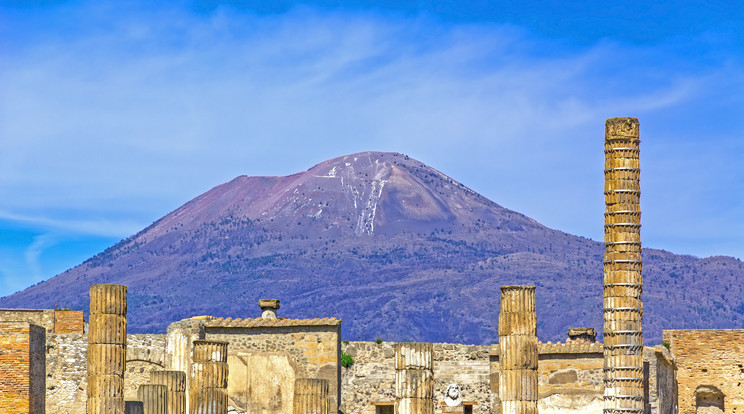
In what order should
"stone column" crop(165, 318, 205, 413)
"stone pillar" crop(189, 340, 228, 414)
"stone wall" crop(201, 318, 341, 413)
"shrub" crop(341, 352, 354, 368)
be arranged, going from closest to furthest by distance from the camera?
1. "stone pillar" crop(189, 340, 228, 414)
2. "stone wall" crop(201, 318, 341, 413)
3. "stone column" crop(165, 318, 205, 413)
4. "shrub" crop(341, 352, 354, 368)

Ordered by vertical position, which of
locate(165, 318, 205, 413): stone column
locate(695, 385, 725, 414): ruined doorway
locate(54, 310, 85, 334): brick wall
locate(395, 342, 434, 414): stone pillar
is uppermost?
locate(54, 310, 85, 334): brick wall

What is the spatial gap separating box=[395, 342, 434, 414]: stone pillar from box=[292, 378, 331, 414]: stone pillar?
1758 millimetres

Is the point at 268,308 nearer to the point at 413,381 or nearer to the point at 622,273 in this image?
the point at 413,381

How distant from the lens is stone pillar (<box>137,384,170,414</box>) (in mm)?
30094

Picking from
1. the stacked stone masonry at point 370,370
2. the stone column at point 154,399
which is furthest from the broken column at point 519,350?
the stacked stone masonry at point 370,370

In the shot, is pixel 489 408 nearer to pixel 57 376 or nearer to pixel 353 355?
pixel 353 355

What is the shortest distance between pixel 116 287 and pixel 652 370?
15.5 m

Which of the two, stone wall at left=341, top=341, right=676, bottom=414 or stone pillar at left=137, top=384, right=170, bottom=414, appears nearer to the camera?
stone pillar at left=137, top=384, right=170, bottom=414

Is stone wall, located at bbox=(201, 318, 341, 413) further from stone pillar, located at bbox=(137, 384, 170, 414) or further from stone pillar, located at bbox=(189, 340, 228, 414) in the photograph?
stone pillar, located at bbox=(137, 384, 170, 414)

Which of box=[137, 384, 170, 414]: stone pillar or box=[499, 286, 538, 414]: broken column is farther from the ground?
box=[499, 286, 538, 414]: broken column

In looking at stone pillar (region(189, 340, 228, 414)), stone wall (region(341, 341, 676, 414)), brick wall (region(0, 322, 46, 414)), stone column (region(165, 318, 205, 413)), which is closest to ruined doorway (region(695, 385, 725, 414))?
stone wall (region(341, 341, 676, 414))

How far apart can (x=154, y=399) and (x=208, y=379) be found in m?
2.10

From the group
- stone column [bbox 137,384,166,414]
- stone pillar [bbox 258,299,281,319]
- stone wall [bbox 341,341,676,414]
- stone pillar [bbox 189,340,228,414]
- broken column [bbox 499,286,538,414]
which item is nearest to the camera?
broken column [bbox 499,286,538,414]

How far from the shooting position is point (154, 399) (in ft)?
99.0
